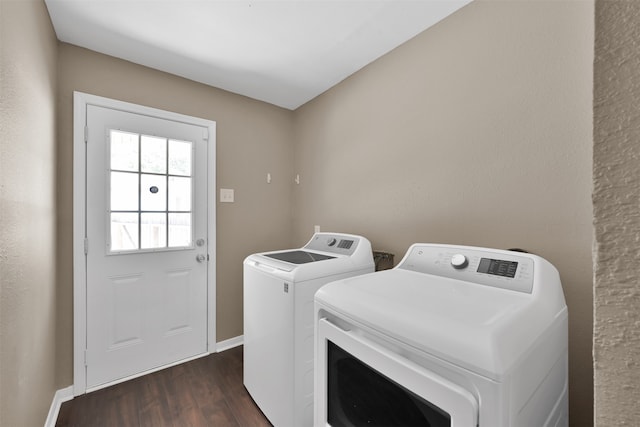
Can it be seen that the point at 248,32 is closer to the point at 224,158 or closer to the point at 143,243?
the point at 224,158

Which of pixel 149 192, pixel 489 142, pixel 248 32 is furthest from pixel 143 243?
pixel 489 142

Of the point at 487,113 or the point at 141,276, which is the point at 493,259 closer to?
the point at 487,113

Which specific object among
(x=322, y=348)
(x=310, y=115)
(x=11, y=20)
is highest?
(x=310, y=115)

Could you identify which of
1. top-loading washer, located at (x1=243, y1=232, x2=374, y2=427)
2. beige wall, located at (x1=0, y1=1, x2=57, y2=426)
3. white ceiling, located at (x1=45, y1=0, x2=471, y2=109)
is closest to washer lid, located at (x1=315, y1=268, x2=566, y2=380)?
top-loading washer, located at (x1=243, y1=232, x2=374, y2=427)

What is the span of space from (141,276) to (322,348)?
1.69m

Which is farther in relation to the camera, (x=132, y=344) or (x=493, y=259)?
(x=132, y=344)

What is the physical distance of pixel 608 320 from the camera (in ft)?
1.02

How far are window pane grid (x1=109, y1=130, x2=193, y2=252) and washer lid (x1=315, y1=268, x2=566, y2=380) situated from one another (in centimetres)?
163

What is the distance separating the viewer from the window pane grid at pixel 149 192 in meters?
1.93

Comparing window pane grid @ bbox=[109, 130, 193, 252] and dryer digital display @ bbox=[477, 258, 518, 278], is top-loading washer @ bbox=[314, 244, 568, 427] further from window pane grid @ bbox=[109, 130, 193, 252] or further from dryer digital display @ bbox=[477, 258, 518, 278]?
window pane grid @ bbox=[109, 130, 193, 252]

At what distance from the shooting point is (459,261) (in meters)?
1.12

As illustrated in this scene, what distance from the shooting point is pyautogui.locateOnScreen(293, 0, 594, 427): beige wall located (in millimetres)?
1090

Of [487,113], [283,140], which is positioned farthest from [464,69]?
[283,140]

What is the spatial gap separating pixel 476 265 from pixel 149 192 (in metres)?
2.20
